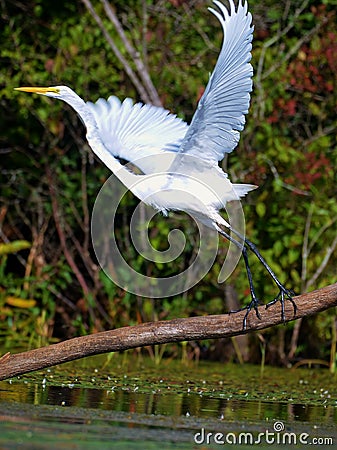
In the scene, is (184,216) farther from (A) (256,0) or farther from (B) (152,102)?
(A) (256,0)

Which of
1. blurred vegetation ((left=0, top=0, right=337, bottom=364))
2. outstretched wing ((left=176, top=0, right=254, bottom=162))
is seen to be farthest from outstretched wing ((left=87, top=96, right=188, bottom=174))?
blurred vegetation ((left=0, top=0, right=337, bottom=364))

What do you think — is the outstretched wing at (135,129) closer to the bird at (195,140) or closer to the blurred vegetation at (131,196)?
the bird at (195,140)

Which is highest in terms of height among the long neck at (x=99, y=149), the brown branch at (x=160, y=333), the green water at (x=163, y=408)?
the long neck at (x=99, y=149)

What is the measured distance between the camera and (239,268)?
700cm

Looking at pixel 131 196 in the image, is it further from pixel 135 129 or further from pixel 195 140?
pixel 195 140

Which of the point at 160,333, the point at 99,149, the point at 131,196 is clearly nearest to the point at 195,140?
the point at 99,149

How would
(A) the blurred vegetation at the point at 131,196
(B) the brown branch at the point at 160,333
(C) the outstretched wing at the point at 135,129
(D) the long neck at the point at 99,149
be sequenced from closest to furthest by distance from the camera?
(B) the brown branch at the point at 160,333 → (D) the long neck at the point at 99,149 → (C) the outstretched wing at the point at 135,129 → (A) the blurred vegetation at the point at 131,196

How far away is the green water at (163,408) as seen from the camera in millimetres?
3180

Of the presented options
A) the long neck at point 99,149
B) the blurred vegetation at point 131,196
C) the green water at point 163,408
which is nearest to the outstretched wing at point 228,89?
the long neck at point 99,149

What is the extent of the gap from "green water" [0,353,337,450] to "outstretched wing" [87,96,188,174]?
1262 millimetres

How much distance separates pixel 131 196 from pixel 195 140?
2.97 meters

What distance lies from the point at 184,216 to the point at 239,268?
23.8 inches

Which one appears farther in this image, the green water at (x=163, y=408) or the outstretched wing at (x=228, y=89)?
the outstretched wing at (x=228, y=89)

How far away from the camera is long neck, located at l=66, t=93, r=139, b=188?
4.75 meters
